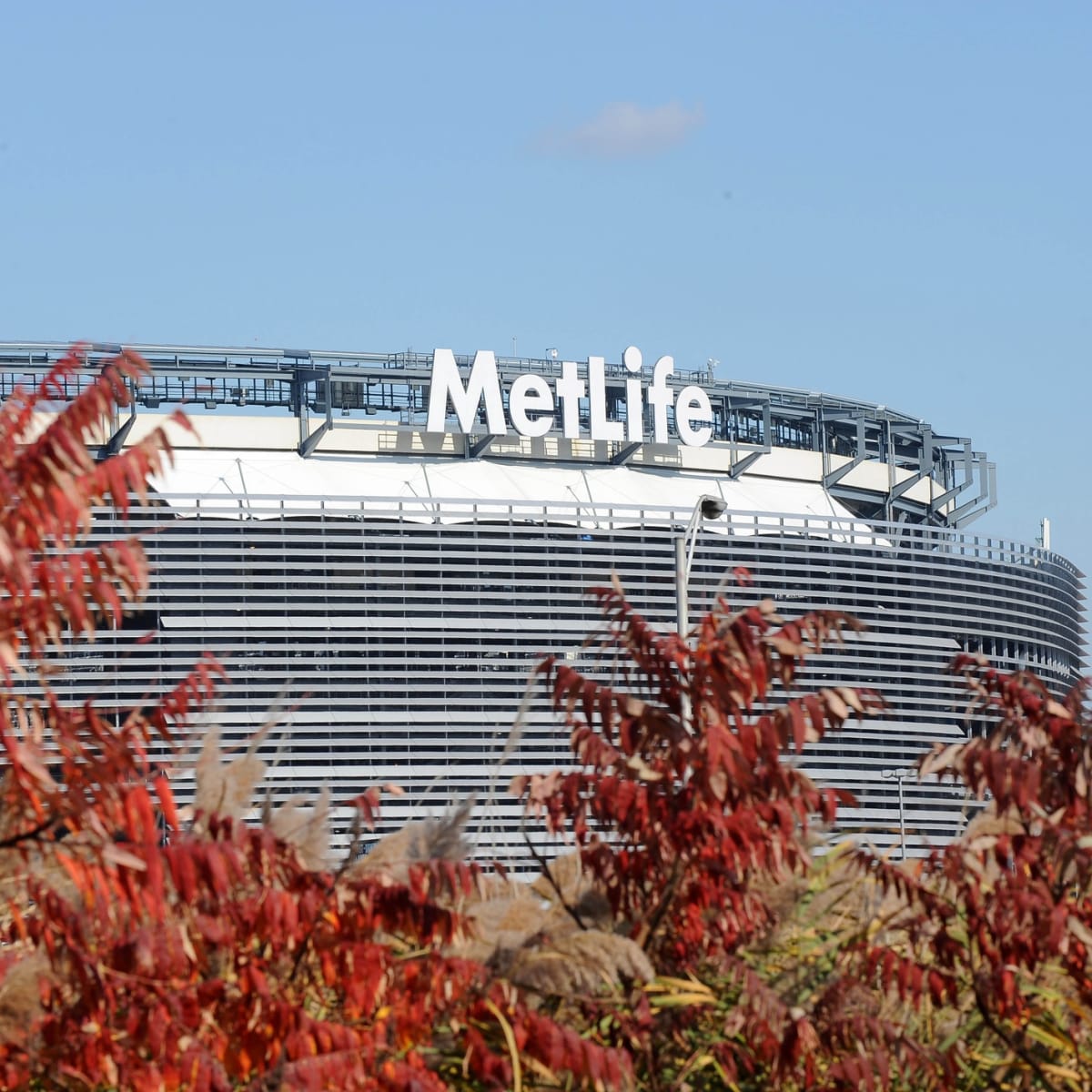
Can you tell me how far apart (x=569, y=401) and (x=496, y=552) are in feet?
29.4

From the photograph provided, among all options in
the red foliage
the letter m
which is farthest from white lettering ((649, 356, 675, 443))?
the red foliage

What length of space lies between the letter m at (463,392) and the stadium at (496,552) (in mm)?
122

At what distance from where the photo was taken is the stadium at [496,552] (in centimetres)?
6341

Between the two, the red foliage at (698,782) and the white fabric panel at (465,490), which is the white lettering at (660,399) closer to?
the white fabric panel at (465,490)

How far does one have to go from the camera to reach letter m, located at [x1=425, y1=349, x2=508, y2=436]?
7106 cm

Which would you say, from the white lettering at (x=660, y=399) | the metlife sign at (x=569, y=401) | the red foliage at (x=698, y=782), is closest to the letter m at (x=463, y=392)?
the metlife sign at (x=569, y=401)

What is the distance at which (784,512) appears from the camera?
75.5m

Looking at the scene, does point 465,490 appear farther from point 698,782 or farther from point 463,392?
point 698,782

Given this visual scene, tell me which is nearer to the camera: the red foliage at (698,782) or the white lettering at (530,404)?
the red foliage at (698,782)

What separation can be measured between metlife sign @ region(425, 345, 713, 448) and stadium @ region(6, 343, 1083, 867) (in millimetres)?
111

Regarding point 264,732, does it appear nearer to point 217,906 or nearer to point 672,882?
point 217,906

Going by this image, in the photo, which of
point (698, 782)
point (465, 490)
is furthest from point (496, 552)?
point (698, 782)

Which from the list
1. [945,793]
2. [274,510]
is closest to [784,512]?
[945,793]

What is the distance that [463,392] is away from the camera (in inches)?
2822
